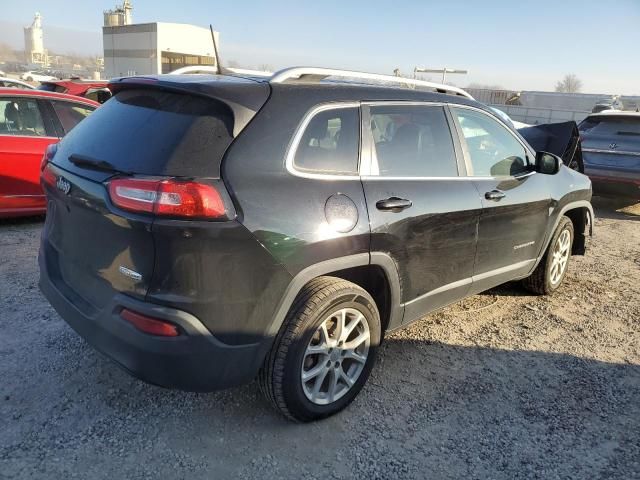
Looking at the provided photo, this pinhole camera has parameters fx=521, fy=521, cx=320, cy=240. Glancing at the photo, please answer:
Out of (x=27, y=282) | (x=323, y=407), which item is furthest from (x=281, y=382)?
(x=27, y=282)

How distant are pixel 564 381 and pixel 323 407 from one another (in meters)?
1.67

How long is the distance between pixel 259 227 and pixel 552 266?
337 centimetres

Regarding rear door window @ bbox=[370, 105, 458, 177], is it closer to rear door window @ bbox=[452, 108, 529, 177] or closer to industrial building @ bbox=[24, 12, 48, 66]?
rear door window @ bbox=[452, 108, 529, 177]

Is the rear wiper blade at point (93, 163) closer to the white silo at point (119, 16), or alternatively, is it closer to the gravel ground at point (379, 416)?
the gravel ground at point (379, 416)

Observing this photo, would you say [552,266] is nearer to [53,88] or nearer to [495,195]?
[495,195]

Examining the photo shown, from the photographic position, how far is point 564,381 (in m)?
3.39

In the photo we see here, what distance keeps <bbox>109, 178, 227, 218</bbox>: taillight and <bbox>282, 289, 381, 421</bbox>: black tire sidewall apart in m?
0.76

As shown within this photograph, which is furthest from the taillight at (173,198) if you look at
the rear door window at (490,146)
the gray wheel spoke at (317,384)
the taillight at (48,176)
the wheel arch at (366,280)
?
the rear door window at (490,146)

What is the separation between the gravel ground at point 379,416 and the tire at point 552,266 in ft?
2.11

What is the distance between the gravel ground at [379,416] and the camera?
2.51 metres

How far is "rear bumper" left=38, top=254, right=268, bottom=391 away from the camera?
225cm

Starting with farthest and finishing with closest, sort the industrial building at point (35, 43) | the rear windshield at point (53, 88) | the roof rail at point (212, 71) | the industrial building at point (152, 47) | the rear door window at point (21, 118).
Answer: the industrial building at point (35, 43)
the industrial building at point (152, 47)
the rear windshield at point (53, 88)
the rear door window at point (21, 118)
the roof rail at point (212, 71)

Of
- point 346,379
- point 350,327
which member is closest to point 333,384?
point 346,379

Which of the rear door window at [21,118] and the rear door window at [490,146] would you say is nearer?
the rear door window at [490,146]
